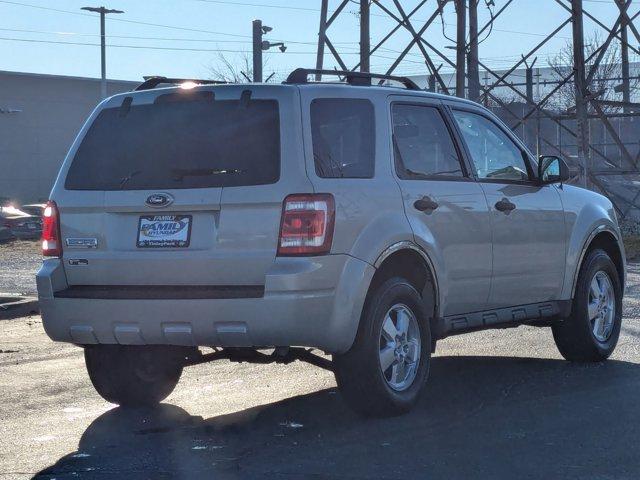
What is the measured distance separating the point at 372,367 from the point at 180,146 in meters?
1.59

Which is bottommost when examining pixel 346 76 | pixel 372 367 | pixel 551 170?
pixel 372 367

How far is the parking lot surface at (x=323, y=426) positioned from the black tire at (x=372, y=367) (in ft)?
0.36

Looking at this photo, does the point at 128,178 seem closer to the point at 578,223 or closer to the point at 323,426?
the point at 323,426

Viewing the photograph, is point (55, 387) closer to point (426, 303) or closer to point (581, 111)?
point (426, 303)

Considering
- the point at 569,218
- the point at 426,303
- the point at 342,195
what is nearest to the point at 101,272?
the point at 342,195

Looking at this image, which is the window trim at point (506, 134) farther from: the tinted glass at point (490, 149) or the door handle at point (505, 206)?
the door handle at point (505, 206)

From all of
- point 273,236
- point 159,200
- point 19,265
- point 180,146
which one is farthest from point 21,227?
point 273,236

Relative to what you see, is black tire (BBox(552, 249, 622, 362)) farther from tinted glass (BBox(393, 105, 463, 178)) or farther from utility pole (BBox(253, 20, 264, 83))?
utility pole (BBox(253, 20, 264, 83))

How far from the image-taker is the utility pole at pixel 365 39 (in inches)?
951

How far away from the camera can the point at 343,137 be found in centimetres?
697

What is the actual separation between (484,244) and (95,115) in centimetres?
250

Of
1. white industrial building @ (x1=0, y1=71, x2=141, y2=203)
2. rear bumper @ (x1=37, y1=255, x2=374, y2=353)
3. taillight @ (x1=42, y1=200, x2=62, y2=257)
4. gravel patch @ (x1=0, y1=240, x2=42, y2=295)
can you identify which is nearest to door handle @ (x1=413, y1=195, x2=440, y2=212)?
rear bumper @ (x1=37, y1=255, x2=374, y2=353)

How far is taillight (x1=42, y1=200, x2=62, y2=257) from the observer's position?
23.2ft

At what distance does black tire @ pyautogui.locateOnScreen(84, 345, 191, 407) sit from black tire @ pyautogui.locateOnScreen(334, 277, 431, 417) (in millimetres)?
1111
